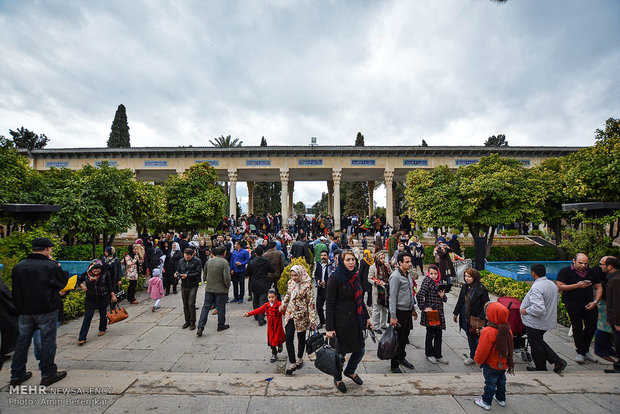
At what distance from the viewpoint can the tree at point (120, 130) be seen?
37.5m

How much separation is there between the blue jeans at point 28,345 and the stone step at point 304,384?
0.19m

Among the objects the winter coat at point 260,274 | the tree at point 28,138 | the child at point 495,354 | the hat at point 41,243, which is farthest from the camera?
the tree at point 28,138

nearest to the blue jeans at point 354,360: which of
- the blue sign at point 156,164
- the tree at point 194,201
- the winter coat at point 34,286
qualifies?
the winter coat at point 34,286

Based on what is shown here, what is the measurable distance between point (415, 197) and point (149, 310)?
49.1 ft

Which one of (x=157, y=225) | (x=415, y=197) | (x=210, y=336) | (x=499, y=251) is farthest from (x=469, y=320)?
(x=157, y=225)

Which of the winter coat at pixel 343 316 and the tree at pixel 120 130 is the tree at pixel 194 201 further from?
the tree at pixel 120 130

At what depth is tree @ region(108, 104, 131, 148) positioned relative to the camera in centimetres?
3750

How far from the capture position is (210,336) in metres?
5.85

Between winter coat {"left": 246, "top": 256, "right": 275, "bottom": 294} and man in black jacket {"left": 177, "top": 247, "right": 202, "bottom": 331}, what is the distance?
121 centimetres

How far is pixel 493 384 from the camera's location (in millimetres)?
3244

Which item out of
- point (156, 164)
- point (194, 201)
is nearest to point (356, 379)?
point (194, 201)

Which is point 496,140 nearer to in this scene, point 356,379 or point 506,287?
point 506,287

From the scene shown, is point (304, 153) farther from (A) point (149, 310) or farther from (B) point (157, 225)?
(A) point (149, 310)

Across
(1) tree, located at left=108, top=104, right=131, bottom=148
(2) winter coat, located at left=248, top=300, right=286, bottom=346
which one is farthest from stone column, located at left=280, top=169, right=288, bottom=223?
(1) tree, located at left=108, top=104, right=131, bottom=148
